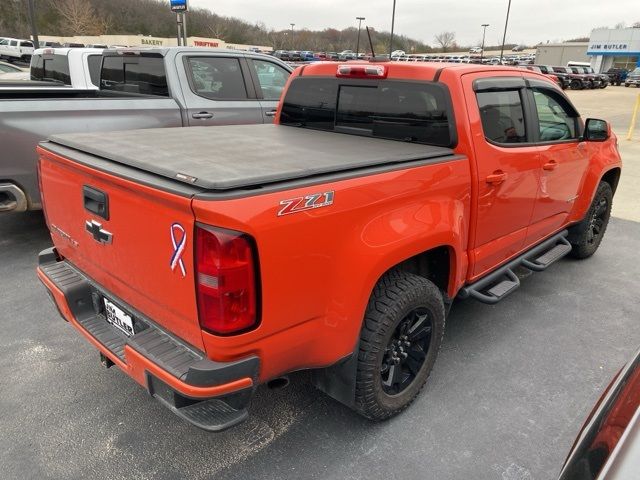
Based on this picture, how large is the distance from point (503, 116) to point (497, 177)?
51cm

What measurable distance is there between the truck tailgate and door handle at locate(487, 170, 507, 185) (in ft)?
6.32

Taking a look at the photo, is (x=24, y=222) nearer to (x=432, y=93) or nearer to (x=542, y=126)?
(x=432, y=93)

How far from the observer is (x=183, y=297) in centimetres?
190

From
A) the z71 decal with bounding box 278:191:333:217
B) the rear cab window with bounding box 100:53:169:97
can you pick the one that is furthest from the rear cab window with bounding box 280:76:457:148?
the rear cab window with bounding box 100:53:169:97

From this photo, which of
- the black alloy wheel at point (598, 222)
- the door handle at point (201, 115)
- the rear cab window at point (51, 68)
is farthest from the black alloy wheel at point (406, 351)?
the rear cab window at point (51, 68)

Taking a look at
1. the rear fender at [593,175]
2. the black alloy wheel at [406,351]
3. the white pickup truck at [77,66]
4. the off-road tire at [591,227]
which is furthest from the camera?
the white pickup truck at [77,66]

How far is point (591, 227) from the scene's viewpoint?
4957 mm

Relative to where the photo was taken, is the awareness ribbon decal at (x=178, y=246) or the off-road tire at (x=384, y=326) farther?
the off-road tire at (x=384, y=326)

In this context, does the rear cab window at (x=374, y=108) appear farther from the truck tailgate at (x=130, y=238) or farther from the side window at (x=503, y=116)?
the truck tailgate at (x=130, y=238)

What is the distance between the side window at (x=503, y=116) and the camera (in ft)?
10.0

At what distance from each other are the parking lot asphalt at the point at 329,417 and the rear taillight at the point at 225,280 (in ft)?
3.16

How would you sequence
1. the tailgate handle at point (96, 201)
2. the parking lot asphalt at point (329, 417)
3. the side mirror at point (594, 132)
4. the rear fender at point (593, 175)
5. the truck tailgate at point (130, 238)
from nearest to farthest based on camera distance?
the truck tailgate at point (130, 238) → the tailgate handle at point (96, 201) → the parking lot asphalt at point (329, 417) → the side mirror at point (594, 132) → the rear fender at point (593, 175)

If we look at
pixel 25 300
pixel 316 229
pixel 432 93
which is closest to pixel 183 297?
pixel 316 229

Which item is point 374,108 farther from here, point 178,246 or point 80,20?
point 80,20
